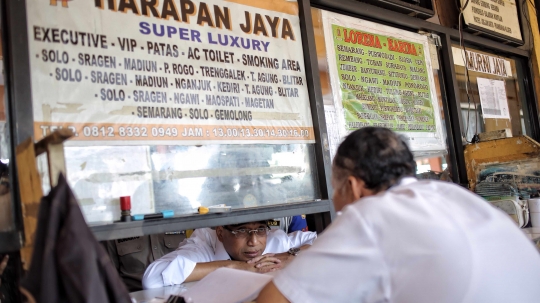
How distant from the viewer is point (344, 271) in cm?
116

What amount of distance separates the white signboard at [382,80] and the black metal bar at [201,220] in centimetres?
54

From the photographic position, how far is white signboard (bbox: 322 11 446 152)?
108 inches

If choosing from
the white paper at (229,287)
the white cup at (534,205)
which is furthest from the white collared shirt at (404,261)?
the white cup at (534,205)

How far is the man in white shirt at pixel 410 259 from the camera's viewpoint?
115 cm

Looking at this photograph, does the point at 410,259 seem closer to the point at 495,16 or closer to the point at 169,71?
the point at 169,71

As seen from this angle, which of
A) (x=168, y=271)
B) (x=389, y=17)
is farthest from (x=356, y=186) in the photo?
(x=389, y=17)

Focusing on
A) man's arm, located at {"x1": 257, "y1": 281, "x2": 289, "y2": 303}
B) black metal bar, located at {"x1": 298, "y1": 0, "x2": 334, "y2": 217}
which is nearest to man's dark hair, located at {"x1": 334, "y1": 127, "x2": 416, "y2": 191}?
man's arm, located at {"x1": 257, "y1": 281, "x2": 289, "y2": 303}

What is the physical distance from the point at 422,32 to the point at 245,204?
6.41ft

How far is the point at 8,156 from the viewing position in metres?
1.63

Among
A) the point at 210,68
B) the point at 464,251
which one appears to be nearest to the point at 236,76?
the point at 210,68

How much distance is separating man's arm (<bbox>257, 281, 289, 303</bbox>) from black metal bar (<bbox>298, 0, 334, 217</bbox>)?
4.06ft

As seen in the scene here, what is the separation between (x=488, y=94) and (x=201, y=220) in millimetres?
2990

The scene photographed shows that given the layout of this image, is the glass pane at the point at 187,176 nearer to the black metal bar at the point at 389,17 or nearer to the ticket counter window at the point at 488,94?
the black metal bar at the point at 389,17

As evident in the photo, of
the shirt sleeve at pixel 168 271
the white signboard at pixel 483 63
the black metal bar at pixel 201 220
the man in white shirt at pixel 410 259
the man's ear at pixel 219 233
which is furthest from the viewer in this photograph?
the white signboard at pixel 483 63
